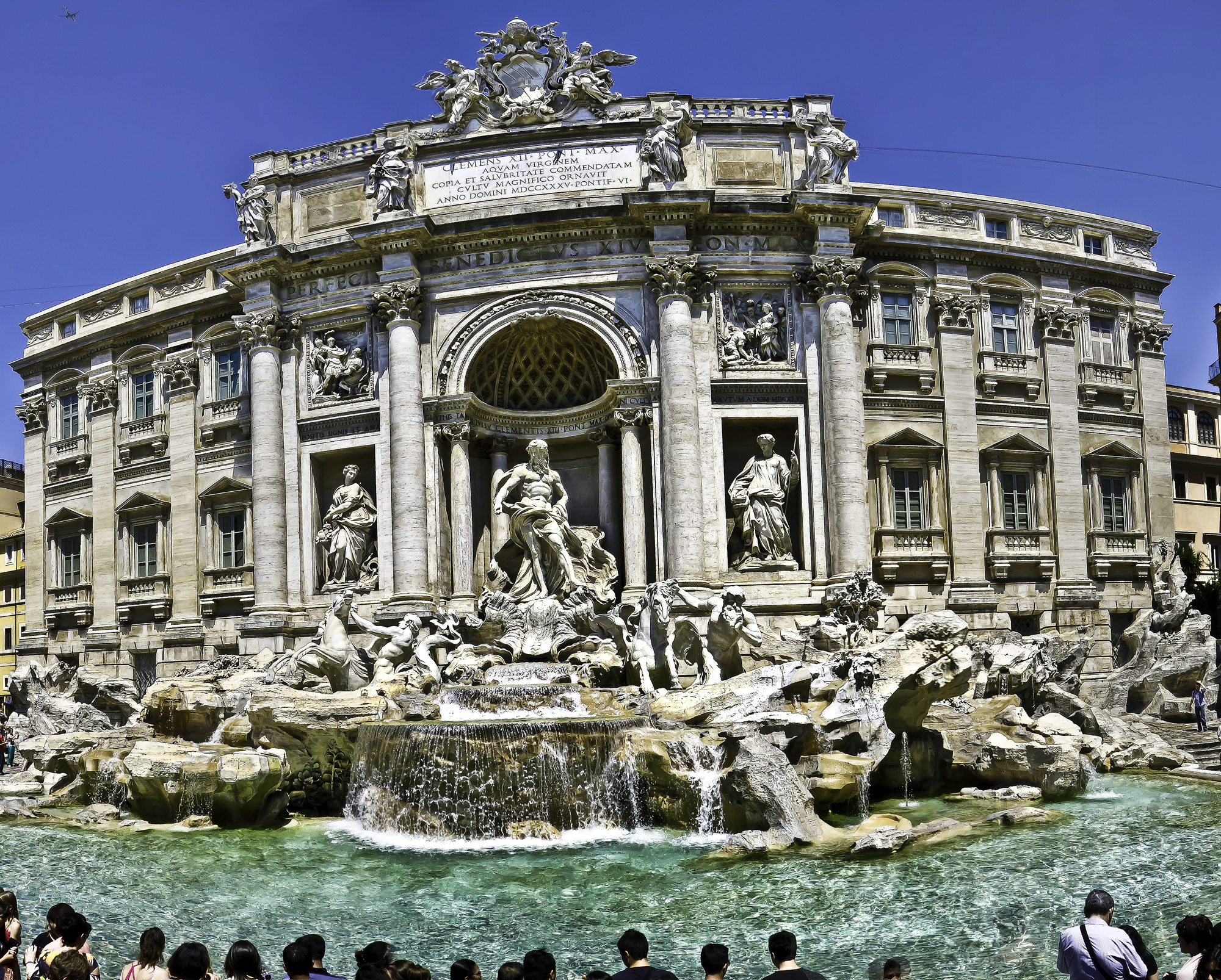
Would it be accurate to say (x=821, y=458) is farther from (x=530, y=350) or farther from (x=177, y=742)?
(x=177, y=742)

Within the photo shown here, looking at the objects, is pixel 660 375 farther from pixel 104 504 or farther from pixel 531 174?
pixel 104 504

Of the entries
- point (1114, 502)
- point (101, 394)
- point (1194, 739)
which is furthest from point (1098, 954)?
point (101, 394)

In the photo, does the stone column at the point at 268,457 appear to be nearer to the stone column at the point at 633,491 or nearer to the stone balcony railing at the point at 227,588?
the stone balcony railing at the point at 227,588

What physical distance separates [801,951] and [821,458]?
16150 millimetres

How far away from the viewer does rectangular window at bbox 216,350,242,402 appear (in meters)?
29.7

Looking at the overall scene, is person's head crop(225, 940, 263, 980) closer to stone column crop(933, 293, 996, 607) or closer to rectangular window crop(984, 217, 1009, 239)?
stone column crop(933, 293, 996, 607)

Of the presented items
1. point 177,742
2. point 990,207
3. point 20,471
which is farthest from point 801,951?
point 20,471

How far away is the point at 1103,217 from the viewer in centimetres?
2908

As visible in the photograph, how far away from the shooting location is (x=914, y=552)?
1035 inches

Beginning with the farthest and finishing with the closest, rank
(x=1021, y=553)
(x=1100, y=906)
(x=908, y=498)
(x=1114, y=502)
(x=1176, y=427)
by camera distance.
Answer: (x=1176, y=427) → (x=1114, y=502) → (x=1021, y=553) → (x=908, y=498) → (x=1100, y=906)

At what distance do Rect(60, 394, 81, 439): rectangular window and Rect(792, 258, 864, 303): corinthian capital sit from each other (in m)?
22.9

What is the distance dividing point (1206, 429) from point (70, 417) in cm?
4044

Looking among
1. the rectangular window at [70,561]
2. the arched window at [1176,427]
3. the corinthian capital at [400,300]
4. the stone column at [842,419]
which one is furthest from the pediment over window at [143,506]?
the arched window at [1176,427]

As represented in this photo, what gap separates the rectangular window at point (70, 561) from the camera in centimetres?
3325
